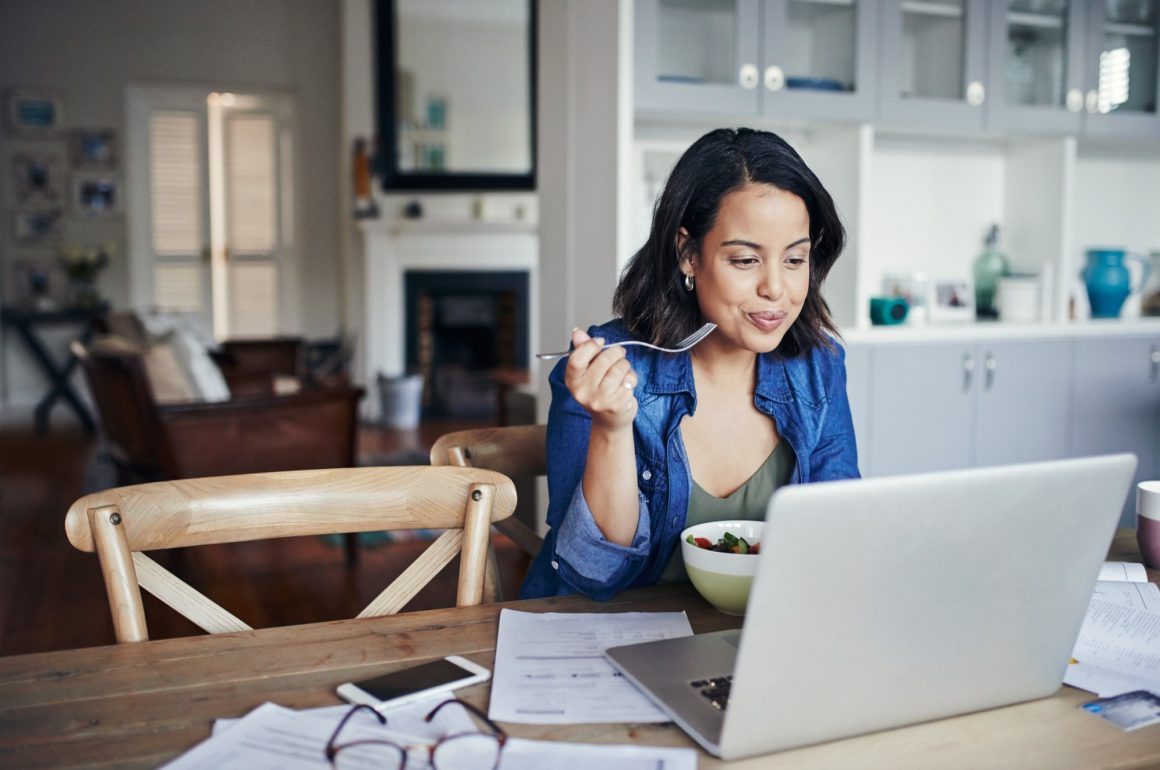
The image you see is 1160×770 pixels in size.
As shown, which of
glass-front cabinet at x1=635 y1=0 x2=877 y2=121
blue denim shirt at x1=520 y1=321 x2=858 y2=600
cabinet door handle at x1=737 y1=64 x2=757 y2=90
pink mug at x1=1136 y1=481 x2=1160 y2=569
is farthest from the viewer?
cabinet door handle at x1=737 y1=64 x2=757 y2=90

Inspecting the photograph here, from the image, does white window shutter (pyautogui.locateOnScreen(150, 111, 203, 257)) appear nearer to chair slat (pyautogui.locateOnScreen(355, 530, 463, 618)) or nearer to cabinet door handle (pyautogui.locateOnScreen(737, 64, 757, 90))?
cabinet door handle (pyautogui.locateOnScreen(737, 64, 757, 90))

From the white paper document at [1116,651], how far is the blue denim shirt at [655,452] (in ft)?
1.33

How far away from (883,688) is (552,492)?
61 centimetres

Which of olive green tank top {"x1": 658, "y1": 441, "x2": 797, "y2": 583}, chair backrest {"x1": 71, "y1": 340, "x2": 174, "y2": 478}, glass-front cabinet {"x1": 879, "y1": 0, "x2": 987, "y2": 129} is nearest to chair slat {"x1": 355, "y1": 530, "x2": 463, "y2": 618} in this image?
olive green tank top {"x1": 658, "y1": 441, "x2": 797, "y2": 583}

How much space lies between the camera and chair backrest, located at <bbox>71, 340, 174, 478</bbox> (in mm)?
3309

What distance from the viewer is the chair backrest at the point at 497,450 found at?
1525 mm

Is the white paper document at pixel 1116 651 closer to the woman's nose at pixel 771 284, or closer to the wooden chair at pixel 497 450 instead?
the woman's nose at pixel 771 284

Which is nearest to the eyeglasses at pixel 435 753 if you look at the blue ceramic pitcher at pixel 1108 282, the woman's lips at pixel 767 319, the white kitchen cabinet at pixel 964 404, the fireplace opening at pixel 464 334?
the woman's lips at pixel 767 319

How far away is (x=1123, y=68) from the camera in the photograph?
146 inches

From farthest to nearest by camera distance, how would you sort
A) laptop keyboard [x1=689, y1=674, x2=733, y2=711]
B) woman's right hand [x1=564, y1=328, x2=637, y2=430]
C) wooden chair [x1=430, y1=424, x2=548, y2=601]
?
wooden chair [x1=430, y1=424, x2=548, y2=601], woman's right hand [x1=564, y1=328, x2=637, y2=430], laptop keyboard [x1=689, y1=674, x2=733, y2=711]

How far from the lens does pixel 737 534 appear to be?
122cm

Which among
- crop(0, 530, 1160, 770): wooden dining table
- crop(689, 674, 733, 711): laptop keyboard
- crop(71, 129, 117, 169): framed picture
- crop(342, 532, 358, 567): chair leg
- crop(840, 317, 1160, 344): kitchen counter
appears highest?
crop(71, 129, 117, 169): framed picture

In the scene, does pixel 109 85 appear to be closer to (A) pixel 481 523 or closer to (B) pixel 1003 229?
(B) pixel 1003 229

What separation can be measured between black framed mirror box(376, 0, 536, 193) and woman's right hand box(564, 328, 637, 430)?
19.1ft
